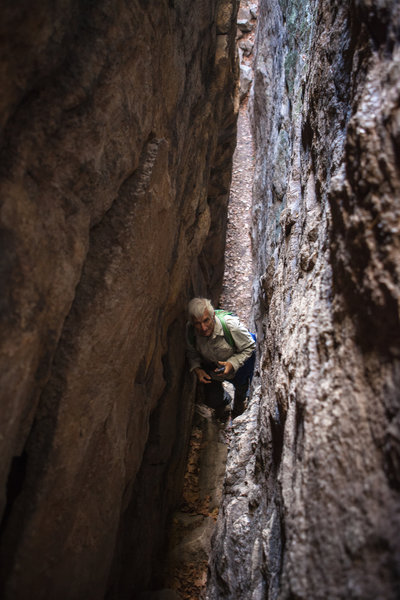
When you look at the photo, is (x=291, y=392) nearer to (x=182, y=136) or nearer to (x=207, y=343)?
(x=207, y=343)

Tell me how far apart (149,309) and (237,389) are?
262cm

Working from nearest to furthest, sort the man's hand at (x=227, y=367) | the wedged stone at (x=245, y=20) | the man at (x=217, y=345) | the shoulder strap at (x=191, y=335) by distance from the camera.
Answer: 1. the man at (x=217, y=345)
2. the man's hand at (x=227, y=367)
3. the shoulder strap at (x=191, y=335)
4. the wedged stone at (x=245, y=20)

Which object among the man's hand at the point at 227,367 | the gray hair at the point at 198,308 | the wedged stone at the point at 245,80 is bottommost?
the man's hand at the point at 227,367

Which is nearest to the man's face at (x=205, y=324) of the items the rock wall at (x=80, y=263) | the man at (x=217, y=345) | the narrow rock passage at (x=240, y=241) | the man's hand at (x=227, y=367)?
the man at (x=217, y=345)

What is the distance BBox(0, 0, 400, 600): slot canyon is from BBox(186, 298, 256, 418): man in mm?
620

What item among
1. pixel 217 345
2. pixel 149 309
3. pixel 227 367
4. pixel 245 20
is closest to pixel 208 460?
pixel 227 367

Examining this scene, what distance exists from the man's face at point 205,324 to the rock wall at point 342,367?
1.45 m

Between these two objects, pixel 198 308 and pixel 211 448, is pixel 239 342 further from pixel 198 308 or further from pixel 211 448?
pixel 211 448

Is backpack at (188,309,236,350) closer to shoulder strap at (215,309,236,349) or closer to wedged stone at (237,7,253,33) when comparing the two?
shoulder strap at (215,309,236,349)

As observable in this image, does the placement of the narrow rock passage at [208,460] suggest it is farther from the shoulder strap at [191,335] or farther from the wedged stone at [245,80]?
the wedged stone at [245,80]

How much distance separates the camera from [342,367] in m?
1.76

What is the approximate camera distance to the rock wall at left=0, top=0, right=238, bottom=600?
190cm

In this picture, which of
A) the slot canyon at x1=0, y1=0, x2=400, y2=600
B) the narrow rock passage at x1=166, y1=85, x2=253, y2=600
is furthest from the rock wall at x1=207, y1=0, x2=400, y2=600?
the narrow rock passage at x1=166, y1=85, x2=253, y2=600

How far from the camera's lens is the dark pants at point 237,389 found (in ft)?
17.2
